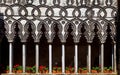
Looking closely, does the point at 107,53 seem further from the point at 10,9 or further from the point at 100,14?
the point at 10,9

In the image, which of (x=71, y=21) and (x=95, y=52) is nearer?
(x=71, y=21)

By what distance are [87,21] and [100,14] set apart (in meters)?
0.76

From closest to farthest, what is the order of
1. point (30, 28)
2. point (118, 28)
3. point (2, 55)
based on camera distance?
point (118, 28)
point (30, 28)
point (2, 55)

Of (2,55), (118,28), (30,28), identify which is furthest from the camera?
(2,55)

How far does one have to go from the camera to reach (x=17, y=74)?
19.4 m

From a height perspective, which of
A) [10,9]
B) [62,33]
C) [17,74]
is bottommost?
[17,74]

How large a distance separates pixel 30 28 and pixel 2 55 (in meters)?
2.60

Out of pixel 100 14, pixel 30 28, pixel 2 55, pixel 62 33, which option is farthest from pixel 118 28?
pixel 2 55

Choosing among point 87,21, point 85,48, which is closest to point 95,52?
point 85,48

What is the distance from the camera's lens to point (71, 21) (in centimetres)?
1970

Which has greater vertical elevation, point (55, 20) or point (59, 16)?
point (59, 16)

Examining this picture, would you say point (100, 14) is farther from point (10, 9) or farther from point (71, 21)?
point (10, 9)

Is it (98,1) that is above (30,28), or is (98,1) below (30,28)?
above

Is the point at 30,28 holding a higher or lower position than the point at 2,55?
higher
